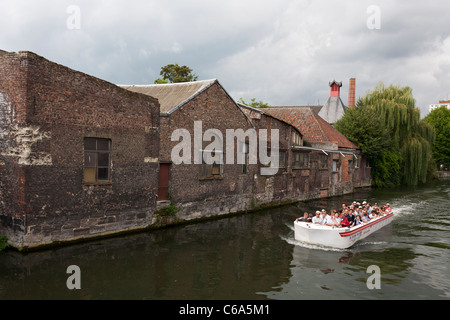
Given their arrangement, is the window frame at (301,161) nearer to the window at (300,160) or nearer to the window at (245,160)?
the window at (300,160)

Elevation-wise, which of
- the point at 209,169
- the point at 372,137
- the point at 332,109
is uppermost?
the point at 332,109

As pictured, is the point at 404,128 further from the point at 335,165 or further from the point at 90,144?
the point at 90,144

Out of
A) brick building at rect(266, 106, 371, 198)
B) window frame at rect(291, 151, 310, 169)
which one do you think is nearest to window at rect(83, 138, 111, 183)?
window frame at rect(291, 151, 310, 169)

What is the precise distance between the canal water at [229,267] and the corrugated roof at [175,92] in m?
5.48

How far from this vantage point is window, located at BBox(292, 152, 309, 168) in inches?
978

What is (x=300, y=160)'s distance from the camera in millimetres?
25516

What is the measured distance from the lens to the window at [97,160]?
12977mm

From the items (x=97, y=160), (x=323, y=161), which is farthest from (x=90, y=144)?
(x=323, y=161)

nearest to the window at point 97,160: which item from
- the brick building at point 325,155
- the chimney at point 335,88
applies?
the brick building at point 325,155

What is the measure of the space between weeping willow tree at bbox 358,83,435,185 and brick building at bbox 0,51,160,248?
97.2 ft

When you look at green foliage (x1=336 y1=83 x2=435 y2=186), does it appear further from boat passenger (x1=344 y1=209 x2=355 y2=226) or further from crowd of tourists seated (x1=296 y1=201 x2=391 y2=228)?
boat passenger (x1=344 y1=209 x2=355 y2=226)

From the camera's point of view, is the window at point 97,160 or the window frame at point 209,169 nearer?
the window at point 97,160

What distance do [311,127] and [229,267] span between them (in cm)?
2223
